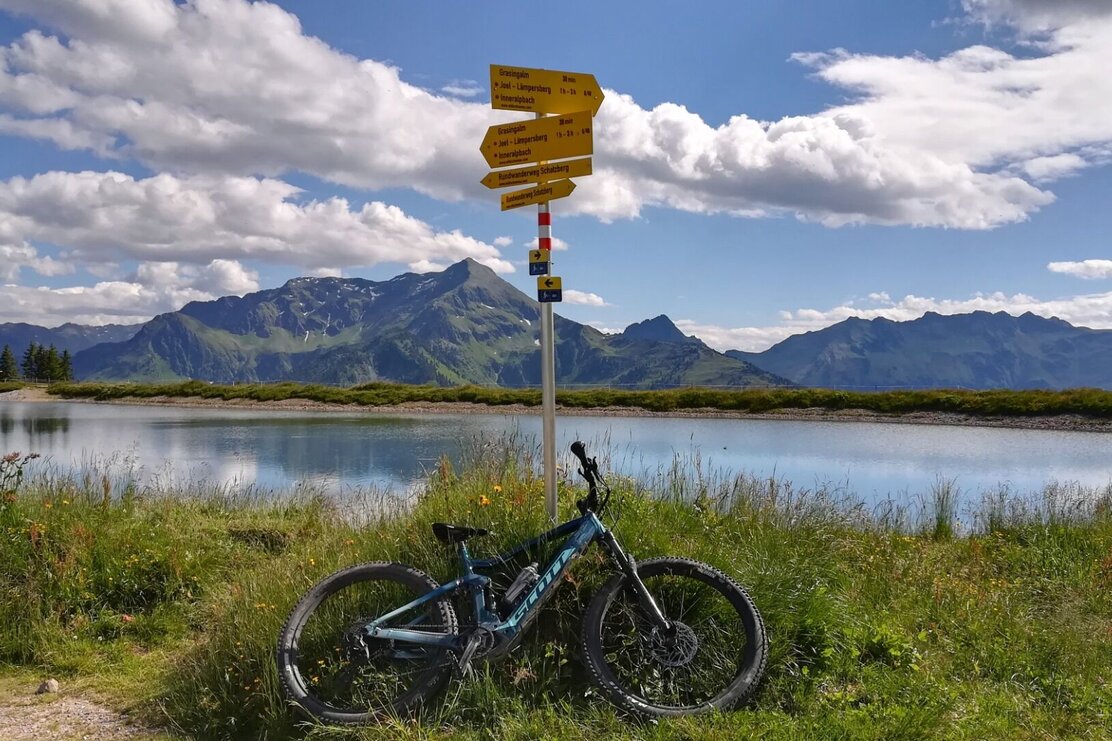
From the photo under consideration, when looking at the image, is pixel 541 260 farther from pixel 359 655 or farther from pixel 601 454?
pixel 601 454

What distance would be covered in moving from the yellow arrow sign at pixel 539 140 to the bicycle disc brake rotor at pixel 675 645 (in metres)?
3.60

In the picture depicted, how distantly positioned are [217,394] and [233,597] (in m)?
75.0

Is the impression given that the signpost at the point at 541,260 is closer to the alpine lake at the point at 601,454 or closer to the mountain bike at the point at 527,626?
the mountain bike at the point at 527,626

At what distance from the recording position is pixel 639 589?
4.65 meters

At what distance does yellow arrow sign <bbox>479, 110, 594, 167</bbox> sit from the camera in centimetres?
579

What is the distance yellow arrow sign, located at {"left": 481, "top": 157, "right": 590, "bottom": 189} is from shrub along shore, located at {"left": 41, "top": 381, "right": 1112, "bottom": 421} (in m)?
49.9

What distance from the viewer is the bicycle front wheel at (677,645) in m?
4.43

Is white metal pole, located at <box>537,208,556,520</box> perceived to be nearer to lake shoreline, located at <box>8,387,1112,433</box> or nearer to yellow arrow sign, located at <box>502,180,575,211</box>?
yellow arrow sign, located at <box>502,180,575,211</box>

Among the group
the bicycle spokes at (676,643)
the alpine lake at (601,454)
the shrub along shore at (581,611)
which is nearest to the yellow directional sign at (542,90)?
the shrub along shore at (581,611)

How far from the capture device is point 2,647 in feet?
20.2


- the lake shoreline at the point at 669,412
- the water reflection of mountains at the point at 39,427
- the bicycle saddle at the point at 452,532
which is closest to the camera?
the bicycle saddle at the point at 452,532

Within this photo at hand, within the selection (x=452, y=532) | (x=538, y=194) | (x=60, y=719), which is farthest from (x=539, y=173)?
(x=60, y=719)

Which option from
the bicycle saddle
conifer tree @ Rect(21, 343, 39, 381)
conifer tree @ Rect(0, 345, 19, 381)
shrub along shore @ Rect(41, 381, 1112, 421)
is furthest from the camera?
conifer tree @ Rect(21, 343, 39, 381)

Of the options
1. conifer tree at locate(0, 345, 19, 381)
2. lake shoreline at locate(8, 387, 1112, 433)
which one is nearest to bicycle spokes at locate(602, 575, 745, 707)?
lake shoreline at locate(8, 387, 1112, 433)
